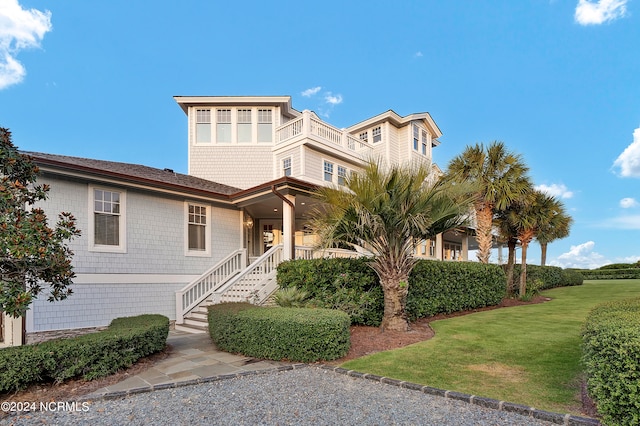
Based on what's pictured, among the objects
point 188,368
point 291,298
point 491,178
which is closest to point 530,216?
point 491,178

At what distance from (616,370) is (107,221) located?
1068 centimetres

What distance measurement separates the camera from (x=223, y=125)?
15.9 metres

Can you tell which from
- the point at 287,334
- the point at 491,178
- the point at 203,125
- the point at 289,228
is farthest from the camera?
the point at 203,125

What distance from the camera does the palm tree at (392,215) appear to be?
730cm

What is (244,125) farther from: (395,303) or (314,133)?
(395,303)

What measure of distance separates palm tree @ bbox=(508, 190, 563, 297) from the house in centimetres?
771

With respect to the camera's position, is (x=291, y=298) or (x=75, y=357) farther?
(x=291, y=298)

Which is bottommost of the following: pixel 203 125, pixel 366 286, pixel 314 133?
pixel 366 286

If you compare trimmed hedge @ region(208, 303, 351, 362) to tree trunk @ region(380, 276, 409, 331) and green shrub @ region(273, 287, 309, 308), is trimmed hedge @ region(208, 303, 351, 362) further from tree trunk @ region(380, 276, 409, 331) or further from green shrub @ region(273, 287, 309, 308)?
tree trunk @ region(380, 276, 409, 331)

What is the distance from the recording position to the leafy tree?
4.35 m

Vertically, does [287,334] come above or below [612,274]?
above

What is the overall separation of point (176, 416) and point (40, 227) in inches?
121

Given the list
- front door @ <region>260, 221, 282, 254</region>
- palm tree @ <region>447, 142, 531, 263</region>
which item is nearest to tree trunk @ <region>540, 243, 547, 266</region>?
palm tree @ <region>447, 142, 531, 263</region>

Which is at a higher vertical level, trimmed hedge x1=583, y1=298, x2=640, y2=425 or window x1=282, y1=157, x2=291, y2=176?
window x1=282, y1=157, x2=291, y2=176
